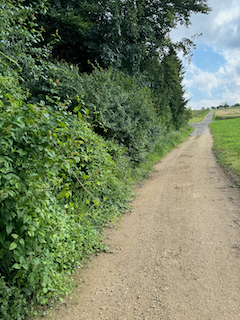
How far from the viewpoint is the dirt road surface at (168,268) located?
8.19 feet

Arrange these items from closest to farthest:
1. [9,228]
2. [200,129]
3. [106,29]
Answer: [9,228] → [106,29] → [200,129]

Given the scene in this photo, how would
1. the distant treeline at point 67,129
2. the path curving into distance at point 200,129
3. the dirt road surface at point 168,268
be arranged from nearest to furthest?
the distant treeline at point 67,129
the dirt road surface at point 168,268
the path curving into distance at point 200,129

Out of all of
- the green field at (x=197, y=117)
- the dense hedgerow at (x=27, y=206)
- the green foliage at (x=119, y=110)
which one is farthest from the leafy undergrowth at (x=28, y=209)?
the green field at (x=197, y=117)

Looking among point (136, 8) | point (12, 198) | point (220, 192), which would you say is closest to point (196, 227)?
point (220, 192)

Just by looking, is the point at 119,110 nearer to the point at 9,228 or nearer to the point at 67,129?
the point at 67,129

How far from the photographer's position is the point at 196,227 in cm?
418

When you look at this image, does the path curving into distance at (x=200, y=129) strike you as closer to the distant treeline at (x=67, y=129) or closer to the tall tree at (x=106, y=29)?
the distant treeline at (x=67, y=129)

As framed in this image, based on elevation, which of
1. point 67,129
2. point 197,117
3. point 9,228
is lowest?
point 9,228

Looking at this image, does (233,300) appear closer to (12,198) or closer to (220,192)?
(12,198)

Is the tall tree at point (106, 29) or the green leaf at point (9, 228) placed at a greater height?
the tall tree at point (106, 29)

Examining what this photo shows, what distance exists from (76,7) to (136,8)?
315 centimetres

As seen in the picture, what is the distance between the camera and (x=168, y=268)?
314 cm

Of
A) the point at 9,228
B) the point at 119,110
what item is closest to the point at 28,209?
the point at 9,228

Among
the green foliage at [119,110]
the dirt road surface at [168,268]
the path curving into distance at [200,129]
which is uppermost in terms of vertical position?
the green foliage at [119,110]
